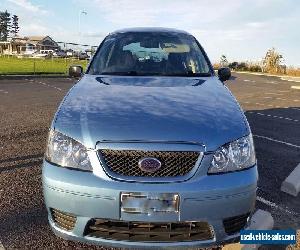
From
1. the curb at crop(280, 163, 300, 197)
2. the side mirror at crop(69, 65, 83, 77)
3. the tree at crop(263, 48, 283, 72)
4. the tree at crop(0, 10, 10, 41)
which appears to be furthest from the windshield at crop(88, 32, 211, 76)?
the tree at crop(0, 10, 10, 41)

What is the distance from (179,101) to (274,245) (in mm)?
1424

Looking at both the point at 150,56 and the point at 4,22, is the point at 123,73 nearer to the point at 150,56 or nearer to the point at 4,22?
the point at 150,56

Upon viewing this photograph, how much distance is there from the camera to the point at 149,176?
8.12 ft

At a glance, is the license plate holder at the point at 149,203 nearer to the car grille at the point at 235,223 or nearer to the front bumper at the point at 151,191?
the front bumper at the point at 151,191

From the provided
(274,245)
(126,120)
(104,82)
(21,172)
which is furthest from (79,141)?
(21,172)

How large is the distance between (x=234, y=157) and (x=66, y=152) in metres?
1.15

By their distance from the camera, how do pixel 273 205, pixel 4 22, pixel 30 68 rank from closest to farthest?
pixel 273 205
pixel 30 68
pixel 4 22

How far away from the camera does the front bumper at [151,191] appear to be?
2426 mm

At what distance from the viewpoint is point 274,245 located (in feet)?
10.5

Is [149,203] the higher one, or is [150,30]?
[150,30]

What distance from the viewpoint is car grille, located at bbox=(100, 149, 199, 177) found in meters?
2.48

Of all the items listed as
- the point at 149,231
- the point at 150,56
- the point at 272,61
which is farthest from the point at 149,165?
the point at 272,61

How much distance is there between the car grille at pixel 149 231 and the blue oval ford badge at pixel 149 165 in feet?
1.13

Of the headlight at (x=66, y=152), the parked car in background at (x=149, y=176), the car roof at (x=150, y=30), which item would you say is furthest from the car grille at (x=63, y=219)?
the car roof at (x=150, y=30)
